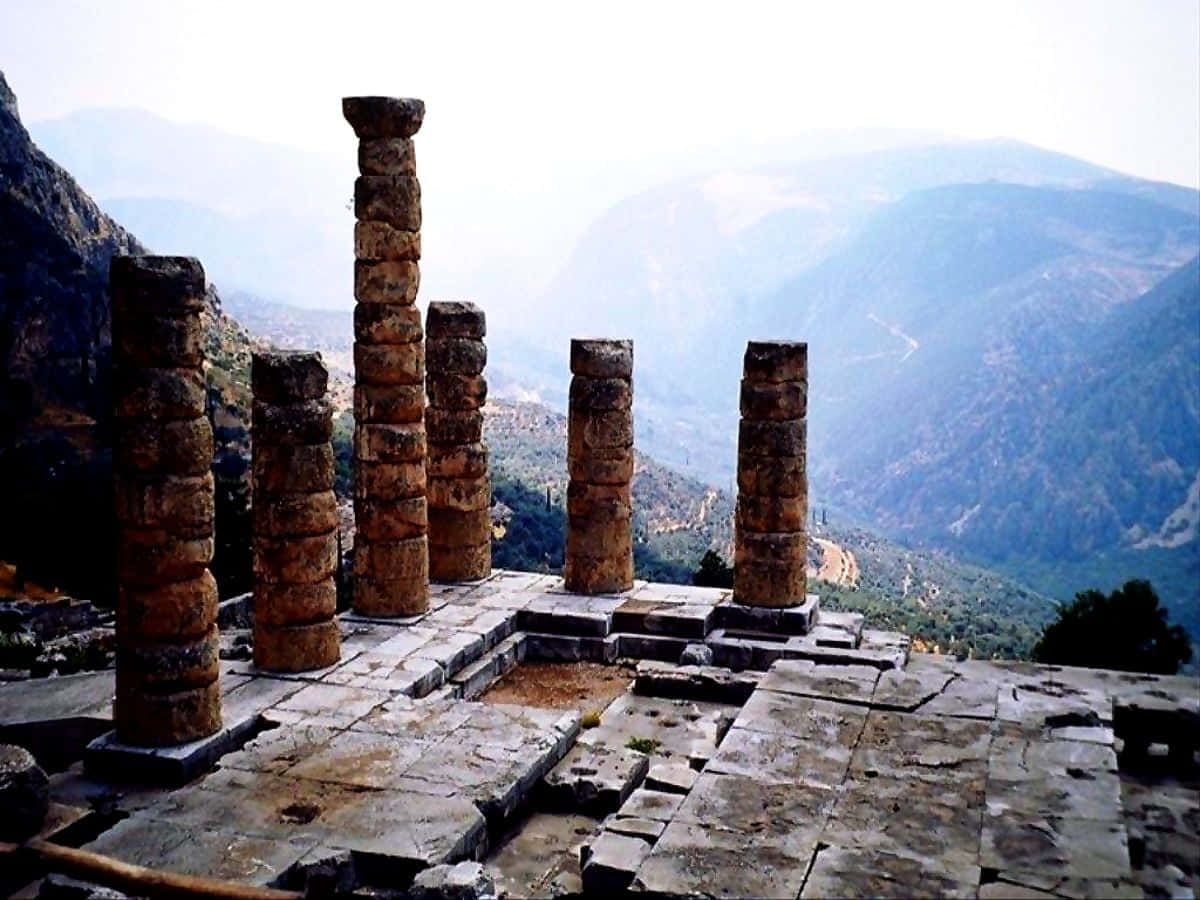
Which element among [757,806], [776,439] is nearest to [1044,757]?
[757,806]

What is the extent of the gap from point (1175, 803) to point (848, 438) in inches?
4280

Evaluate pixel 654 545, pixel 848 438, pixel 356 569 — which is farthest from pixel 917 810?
pixel 848 438

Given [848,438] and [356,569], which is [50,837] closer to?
[356,569]

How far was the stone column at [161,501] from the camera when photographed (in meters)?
11.3

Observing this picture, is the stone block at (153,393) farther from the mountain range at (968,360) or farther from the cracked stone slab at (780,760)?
the mountain range at (968,360)

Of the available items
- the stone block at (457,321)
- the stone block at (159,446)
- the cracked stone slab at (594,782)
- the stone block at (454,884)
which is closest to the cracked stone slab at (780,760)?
the cracked stone slab at (594,782)

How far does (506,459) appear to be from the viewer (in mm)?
55594

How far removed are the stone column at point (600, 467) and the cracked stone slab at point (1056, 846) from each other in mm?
8796

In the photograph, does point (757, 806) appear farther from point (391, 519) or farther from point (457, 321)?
point (457, 321)

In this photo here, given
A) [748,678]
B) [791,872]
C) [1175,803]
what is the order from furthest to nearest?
[748,678] → [1175,803] → [791,872]

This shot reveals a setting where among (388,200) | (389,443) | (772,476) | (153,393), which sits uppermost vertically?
(388,200)

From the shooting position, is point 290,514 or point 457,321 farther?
point 457,321

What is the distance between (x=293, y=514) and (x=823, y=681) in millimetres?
5972

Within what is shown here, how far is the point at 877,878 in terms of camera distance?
852cm
